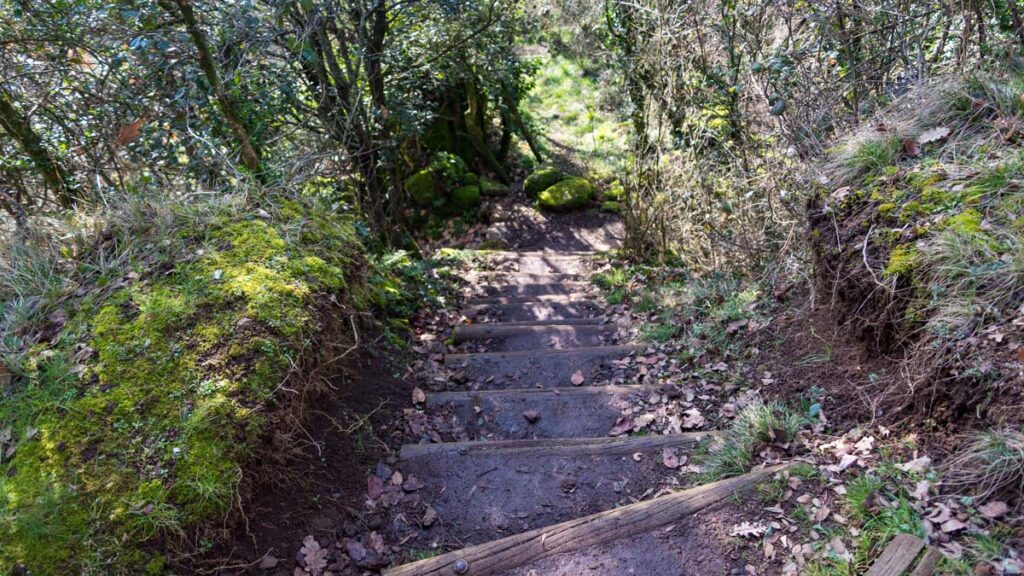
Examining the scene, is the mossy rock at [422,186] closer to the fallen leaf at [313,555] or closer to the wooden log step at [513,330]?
the wooden log step at [513,330]

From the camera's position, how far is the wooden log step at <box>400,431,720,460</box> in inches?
142

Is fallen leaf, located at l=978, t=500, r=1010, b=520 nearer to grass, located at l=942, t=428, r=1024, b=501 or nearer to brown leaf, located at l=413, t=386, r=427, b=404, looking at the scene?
grass, located at l=942, t=428, r=1024, b=501

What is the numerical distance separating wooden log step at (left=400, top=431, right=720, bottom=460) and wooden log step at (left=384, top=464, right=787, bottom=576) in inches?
24.7

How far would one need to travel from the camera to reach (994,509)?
2256 millimetres

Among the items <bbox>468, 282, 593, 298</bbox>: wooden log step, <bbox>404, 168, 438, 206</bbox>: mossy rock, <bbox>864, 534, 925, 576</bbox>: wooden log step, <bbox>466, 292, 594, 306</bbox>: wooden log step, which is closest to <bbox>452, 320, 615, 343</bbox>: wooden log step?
<bbox>466, 292, 594, 306</bbox>: wooden log step

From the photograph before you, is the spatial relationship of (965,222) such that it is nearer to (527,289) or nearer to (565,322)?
(565,322)

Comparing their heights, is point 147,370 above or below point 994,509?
above

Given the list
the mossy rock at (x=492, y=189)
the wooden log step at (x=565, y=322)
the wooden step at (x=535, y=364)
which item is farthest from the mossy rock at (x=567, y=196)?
the wooden step at (x=535, y=364)

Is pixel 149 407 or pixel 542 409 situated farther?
pixel 542 409

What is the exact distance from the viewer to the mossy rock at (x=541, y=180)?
12.6m

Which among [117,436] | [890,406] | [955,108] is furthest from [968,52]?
[117,436]

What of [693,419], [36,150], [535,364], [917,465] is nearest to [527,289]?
[535,364]

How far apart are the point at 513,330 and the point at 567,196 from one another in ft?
21.2

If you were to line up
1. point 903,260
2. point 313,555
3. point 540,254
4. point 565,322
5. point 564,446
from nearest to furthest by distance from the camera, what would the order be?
point 313,555 → point 903,260 → point 564,446 → point 565,322 → point 540,254
